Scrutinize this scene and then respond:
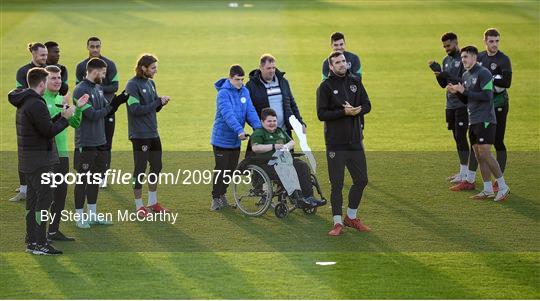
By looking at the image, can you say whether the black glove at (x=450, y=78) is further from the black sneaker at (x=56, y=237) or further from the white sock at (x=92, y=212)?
the black sneaker at (x=56, y=237)

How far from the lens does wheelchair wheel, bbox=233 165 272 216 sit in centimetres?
1345

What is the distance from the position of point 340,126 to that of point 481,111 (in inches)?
104

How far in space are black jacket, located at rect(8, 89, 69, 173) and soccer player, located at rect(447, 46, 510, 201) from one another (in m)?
5.31

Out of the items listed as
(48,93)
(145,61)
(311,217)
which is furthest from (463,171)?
(48,93)

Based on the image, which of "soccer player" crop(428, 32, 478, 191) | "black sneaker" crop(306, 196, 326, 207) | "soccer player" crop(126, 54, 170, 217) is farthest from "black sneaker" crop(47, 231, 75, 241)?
"soccer player" crop(428, 32, 478, 191)

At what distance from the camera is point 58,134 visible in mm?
12133

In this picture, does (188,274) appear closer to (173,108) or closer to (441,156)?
(441,156)

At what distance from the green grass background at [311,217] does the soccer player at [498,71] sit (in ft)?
3.33

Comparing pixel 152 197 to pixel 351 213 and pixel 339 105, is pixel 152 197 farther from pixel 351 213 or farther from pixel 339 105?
pixel 339 105

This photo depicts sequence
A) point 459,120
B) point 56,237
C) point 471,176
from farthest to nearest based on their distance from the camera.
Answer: point 459,120 < point 471,176 < point 56,237

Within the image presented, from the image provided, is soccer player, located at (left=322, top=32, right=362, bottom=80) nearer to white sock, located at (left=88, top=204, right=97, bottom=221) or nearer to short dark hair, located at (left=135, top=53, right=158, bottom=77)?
short dark hair, located at (left=135, top=53, right=158, bottom=77)

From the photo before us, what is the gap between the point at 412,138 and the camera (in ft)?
63.4

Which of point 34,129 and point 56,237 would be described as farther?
point 56,237

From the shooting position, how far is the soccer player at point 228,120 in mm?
13828
